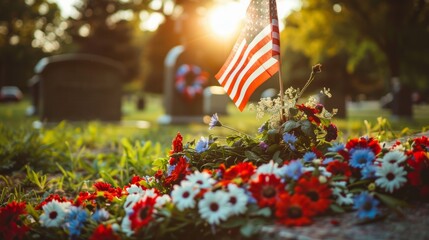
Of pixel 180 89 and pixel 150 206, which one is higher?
pixel 180 89

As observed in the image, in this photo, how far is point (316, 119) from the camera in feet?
9.21

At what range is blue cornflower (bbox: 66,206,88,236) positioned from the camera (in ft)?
7.59

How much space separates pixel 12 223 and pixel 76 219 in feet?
1.23

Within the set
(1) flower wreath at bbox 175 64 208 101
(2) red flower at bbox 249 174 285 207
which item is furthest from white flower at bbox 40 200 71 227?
(1) flower wreath at bbox 175 64 208 101

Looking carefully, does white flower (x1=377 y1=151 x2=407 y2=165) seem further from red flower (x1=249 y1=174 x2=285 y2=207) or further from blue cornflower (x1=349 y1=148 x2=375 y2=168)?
red flower (x1=249 y1=174 x2=285 y2=207)

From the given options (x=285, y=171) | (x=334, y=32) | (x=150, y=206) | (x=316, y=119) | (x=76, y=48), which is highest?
(x=76, y=48)

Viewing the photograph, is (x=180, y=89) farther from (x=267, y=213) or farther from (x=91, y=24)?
(x=91, y=24)

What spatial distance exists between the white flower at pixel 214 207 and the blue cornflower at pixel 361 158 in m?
0.82

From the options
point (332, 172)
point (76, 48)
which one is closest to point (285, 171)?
point (332, 172)

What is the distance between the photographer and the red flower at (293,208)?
200cm

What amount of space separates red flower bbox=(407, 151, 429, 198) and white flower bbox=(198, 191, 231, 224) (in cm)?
99

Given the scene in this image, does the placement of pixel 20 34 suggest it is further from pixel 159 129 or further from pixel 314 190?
pixel 314 190

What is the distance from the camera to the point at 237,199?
2.08 meters

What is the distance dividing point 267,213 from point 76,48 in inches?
1867
